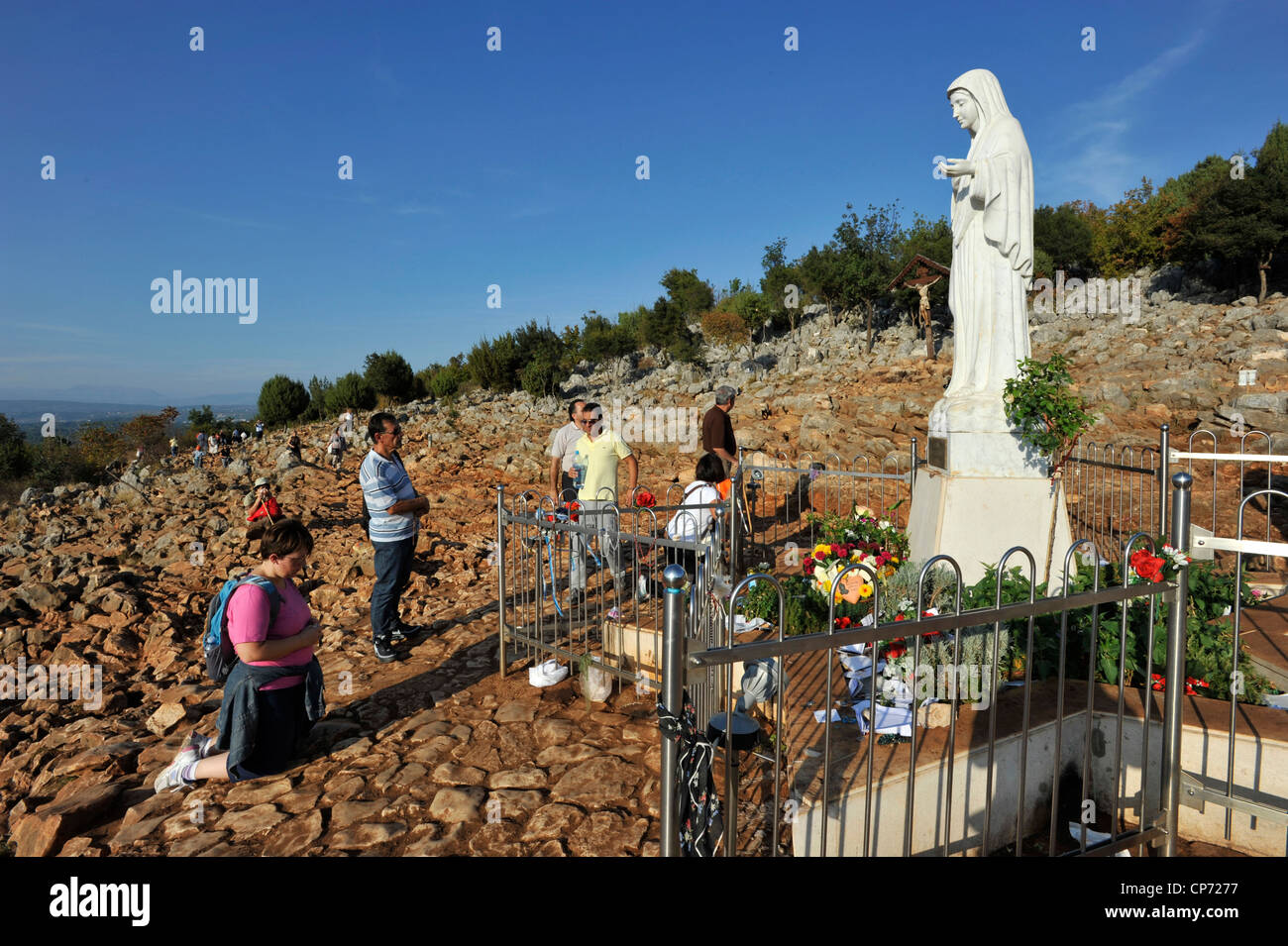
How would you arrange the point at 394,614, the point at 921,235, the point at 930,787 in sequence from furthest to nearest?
1. the point at 921,235
2. the point at 394,614
3. the point at 930,787

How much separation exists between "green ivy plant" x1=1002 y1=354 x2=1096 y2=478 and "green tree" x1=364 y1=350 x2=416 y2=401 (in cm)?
3180

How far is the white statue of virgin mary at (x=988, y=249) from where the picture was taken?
542cm

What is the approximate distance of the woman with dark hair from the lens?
597 centimetres

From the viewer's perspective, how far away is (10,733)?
502cm

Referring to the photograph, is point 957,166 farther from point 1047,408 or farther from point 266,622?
point 266,622

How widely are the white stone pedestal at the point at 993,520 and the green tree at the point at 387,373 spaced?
31.5 metres

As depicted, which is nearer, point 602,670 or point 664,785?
point 664,785

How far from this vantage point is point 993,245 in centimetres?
554

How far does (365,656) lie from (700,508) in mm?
3055

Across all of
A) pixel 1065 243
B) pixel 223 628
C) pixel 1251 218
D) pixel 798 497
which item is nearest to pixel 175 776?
pixel 223 628
